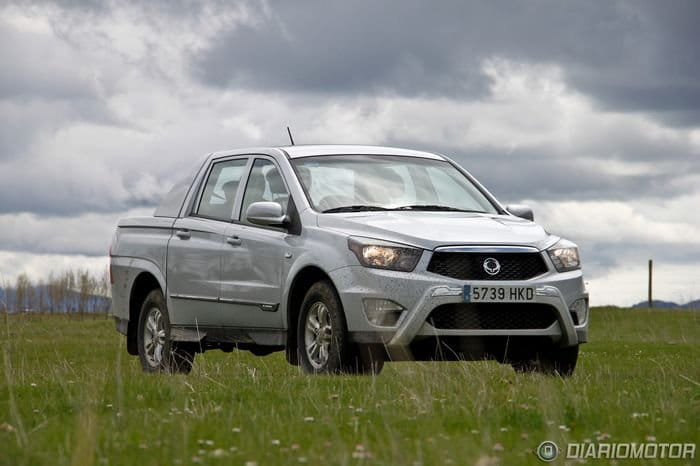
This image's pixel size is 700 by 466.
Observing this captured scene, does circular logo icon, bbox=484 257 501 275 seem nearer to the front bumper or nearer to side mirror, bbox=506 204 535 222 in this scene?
the front bumper

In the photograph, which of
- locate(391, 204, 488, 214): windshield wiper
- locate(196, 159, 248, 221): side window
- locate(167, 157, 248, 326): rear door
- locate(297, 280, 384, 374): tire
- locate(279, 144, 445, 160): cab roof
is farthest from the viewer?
locate(196, 159, 248, 221): side window

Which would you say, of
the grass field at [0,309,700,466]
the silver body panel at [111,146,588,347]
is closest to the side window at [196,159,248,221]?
the silver body panel at [111,146,588,347]

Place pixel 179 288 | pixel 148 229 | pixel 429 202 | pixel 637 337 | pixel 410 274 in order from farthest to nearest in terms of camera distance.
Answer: pixel 637 337
pixel 148 229
pixel 179 288
pixel 429 202
pixel 410 274

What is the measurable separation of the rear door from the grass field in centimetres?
157

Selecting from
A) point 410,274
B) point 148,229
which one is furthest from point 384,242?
point 148,229

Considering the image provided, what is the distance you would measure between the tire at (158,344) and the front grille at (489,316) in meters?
3.47

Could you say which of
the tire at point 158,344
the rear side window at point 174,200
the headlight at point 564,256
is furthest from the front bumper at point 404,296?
the rear side window at point 174,200

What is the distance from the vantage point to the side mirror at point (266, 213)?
10656mm

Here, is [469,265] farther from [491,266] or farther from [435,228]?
[435,228]

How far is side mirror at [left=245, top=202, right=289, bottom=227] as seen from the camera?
35.0 feet

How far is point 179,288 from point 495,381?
3829 mm

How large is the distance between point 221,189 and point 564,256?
3.63 m

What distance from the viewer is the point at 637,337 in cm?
2525

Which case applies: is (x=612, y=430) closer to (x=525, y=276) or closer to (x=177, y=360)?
(x=525, y=276)
